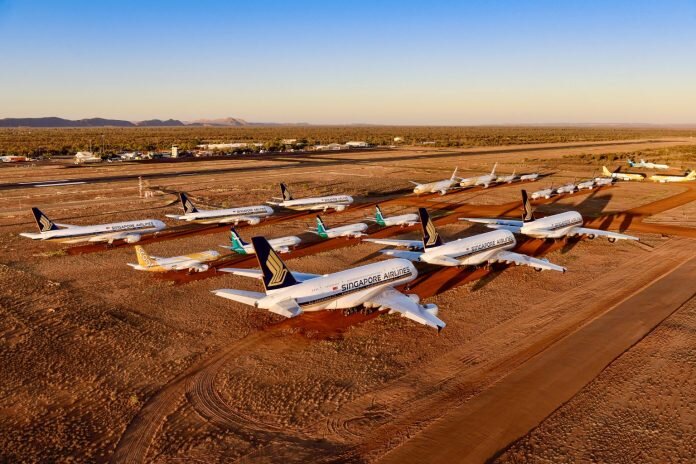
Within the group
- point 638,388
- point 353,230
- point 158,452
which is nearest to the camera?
point 158,452

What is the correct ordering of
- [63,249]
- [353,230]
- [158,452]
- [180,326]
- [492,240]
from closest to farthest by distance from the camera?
[158,452] → [180,326] → [492,240] → [63,249] → [353,230]

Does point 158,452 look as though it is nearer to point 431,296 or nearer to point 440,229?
point 431,296

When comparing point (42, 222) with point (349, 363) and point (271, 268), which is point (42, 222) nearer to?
point (271, 268)

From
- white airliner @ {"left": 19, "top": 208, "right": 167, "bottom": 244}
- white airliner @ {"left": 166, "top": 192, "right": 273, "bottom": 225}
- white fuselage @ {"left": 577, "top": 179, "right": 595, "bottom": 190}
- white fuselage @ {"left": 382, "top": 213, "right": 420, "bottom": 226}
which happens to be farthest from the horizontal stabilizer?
white fuselage @ {"left": 577, "top": 179, "right": 595, "bottom": 190}

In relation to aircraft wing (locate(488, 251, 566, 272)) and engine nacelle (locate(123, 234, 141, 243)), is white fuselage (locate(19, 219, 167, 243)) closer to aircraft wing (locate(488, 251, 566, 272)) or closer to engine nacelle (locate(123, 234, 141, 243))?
engine nacelle (locate(123, 234, 141, 243))

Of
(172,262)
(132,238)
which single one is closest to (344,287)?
(172,262)

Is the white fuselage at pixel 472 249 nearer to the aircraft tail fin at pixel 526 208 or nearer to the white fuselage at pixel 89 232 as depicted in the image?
the aircraft tail fin at pixel 526 208

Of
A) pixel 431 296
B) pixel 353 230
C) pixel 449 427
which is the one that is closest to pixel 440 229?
pixel 353 230
